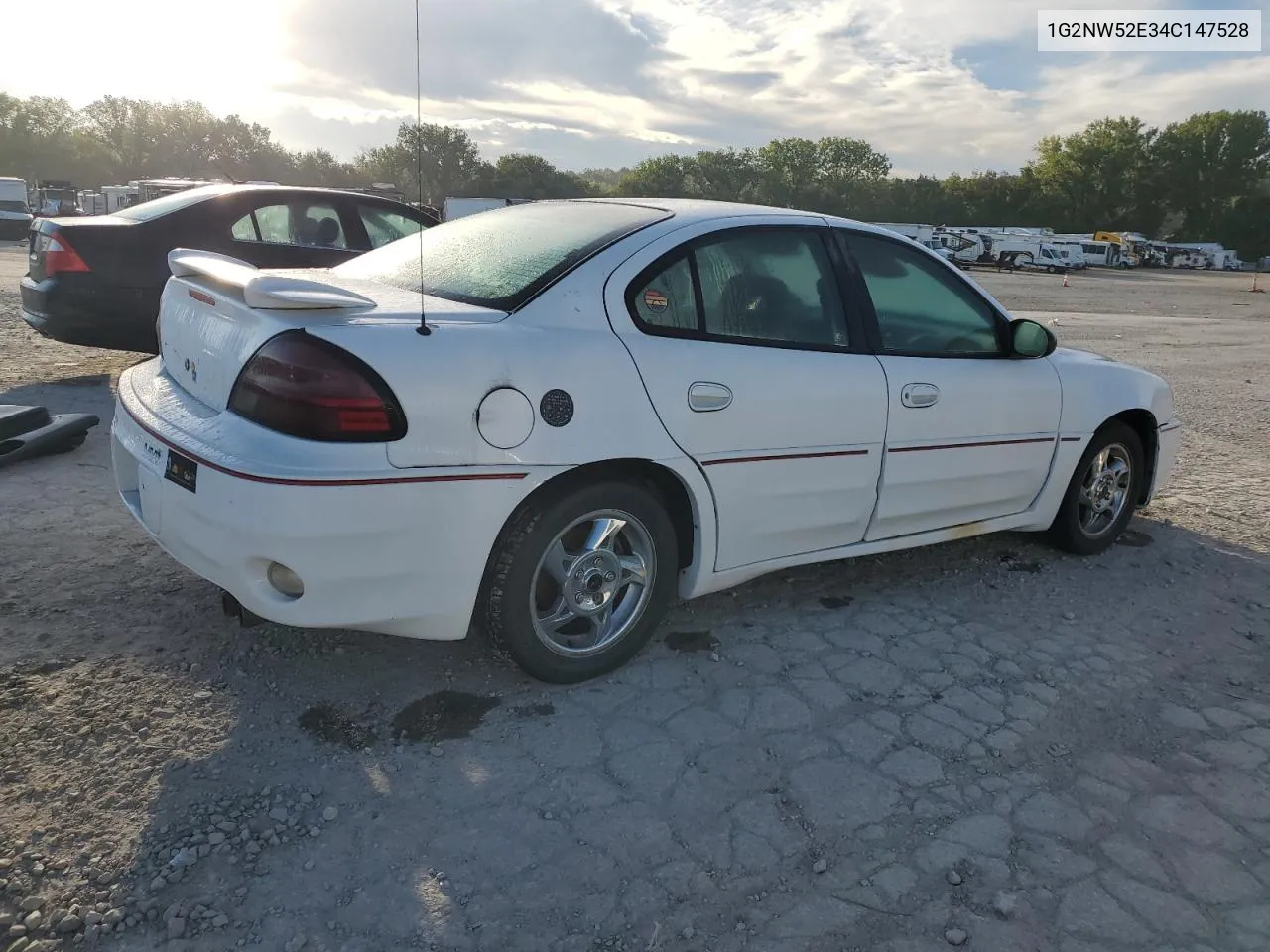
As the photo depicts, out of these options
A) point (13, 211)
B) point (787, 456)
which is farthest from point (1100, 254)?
point (787, 456)

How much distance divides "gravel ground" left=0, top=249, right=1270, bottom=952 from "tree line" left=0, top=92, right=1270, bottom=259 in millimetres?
79929

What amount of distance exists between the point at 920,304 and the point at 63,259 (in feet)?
19.4

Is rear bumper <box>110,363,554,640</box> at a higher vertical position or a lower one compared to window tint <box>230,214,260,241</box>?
lower

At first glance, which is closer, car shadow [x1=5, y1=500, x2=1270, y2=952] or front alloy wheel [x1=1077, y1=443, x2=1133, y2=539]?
car shadow [x1=5, y1=500, x2=1270, y2=952]

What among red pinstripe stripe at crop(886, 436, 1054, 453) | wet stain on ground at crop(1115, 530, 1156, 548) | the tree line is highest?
the tree line

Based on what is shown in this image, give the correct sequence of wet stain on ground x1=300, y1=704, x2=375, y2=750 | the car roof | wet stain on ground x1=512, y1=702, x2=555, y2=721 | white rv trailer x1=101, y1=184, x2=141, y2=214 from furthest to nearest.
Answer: white rv trailer x1=101, y1=184, x2=141, y2=214
the car roof
wet stain on ground x1=512, y1=702, x2=555, y2=721
wet stain on ground x1=300, y1=704, x2=375, y2=750

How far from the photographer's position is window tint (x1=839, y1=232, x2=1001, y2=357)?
12.2 ft

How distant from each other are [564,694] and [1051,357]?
2.75m

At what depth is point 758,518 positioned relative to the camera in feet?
11.0

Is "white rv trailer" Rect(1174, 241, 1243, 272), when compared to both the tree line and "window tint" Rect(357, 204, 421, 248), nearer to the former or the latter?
the tree line

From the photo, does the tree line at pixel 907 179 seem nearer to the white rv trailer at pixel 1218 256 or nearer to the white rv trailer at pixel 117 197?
the white rv trailer at pixel 1218 256

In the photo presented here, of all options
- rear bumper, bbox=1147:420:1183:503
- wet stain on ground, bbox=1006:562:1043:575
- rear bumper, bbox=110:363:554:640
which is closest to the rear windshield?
rear bumper, bbox=110:363:554:640

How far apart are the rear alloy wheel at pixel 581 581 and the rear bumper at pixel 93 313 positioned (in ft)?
15.6

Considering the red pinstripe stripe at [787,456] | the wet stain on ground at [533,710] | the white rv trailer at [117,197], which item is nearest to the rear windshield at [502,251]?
the red pinstripe stripe at [787,456]
